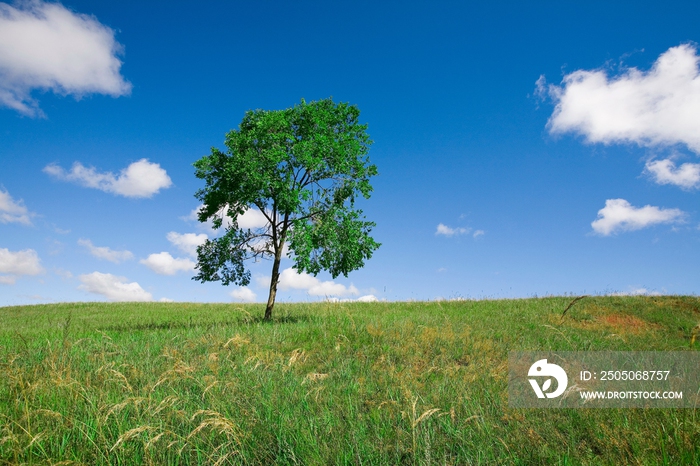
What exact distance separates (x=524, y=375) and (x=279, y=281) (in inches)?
515

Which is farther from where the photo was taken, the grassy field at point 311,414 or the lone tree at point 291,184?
the lone tree at point 291,184

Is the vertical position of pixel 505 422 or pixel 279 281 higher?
pixel 279 281

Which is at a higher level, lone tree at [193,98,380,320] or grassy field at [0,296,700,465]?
lone tree at [193,98,380,320]

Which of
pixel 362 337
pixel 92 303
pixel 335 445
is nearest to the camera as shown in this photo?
pixel 335 445

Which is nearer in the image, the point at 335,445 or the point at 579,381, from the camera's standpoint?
the point at 335,445

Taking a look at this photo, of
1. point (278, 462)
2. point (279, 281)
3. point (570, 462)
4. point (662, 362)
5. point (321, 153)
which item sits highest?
point (321, 153)

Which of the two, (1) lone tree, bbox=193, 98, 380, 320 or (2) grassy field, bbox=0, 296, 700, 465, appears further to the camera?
(1) lone tree, bbox=193, 98, 380, 320

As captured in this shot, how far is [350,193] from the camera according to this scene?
19469 mm

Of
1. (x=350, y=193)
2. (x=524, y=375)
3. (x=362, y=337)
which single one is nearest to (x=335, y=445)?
(x=524, y=375)

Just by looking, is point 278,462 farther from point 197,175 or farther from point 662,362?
point 197,175

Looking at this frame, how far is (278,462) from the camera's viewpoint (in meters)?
3.91

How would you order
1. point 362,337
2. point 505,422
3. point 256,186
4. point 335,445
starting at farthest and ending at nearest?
point 256,186
point 362,337
point 505,422
point 335,445

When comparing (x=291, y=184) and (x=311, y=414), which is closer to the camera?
(x=311, y=414)

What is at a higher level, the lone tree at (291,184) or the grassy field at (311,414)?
the lone tree at (291,184)
